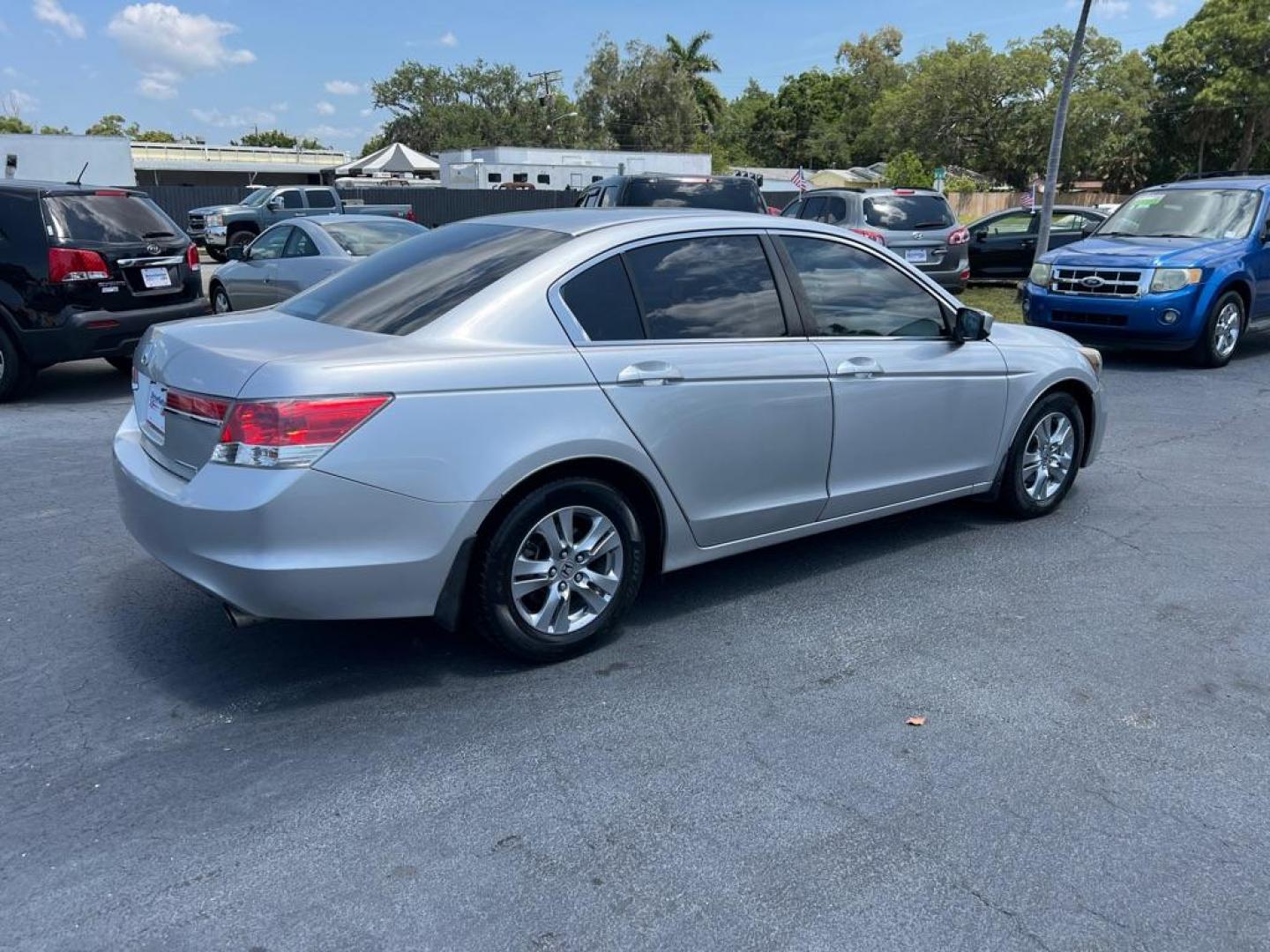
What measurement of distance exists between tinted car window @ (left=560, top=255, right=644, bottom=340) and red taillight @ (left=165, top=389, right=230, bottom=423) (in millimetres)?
1278

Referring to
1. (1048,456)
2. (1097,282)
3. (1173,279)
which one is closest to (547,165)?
(1097,282)

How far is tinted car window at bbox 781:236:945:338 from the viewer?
4.71m

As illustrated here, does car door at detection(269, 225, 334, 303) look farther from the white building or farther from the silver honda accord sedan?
the white building

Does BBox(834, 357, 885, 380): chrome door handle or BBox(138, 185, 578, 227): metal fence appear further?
BBox(138, 185, 578, 227): metal fence

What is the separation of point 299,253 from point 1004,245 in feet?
39.4

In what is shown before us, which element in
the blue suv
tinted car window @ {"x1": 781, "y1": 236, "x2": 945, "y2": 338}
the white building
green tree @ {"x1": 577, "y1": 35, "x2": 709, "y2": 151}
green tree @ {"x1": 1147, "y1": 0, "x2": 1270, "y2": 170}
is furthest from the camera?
green tree @ {"x1": 577, "y1": 35, "x2": 709, "y2": 151}

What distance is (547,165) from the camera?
1641 inches

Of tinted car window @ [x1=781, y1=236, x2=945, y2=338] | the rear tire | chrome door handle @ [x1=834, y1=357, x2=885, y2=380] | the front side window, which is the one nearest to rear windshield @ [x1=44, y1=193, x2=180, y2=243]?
the rear tire

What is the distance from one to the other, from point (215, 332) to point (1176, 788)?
3.64 meters

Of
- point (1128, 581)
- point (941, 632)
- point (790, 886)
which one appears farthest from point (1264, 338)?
point (790, 886)

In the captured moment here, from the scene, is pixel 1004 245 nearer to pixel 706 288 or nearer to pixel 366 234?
pixel 366 234

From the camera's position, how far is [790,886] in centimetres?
Result: 275

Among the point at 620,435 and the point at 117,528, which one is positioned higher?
the point at 620,435

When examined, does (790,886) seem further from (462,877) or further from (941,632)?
(941,632)
